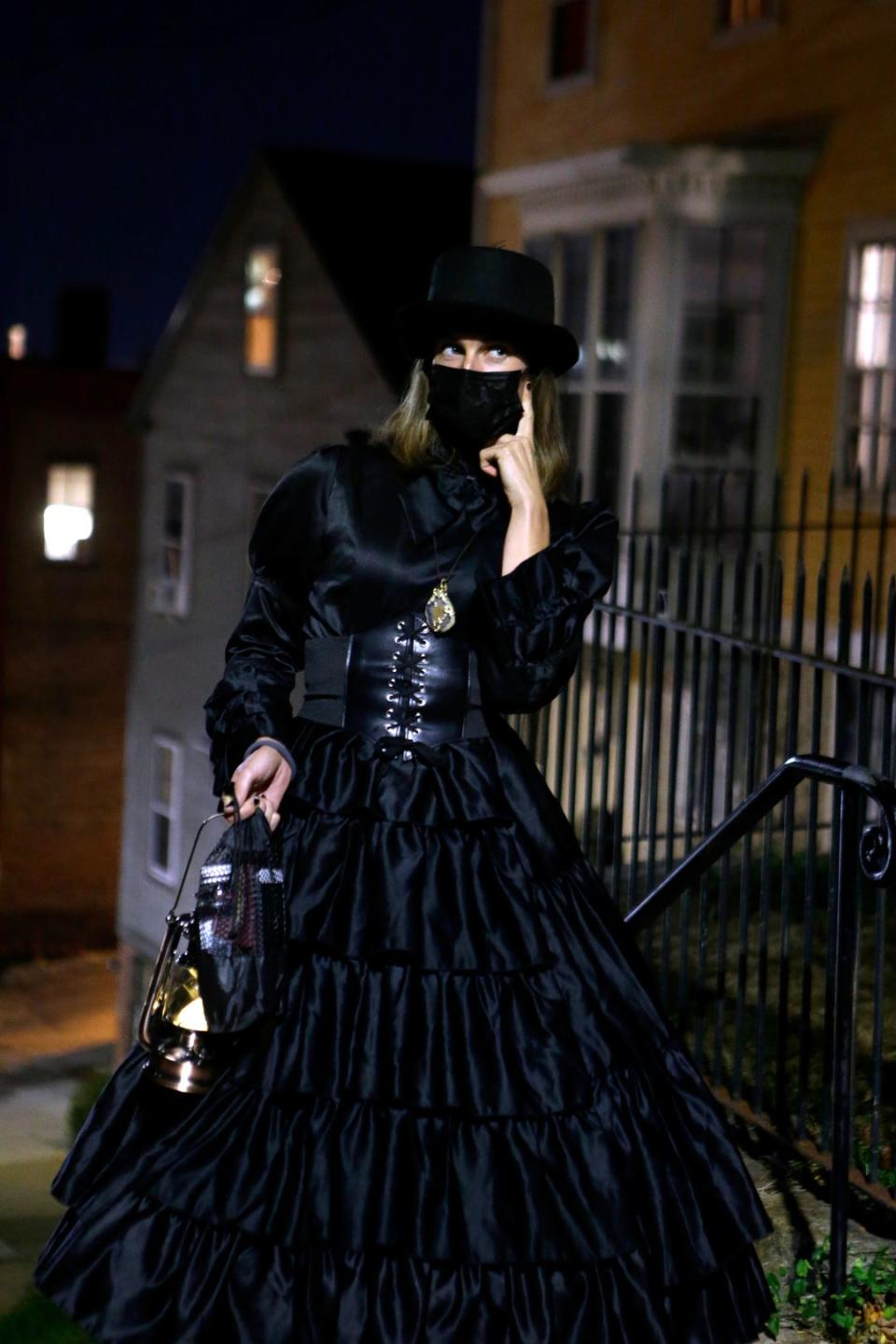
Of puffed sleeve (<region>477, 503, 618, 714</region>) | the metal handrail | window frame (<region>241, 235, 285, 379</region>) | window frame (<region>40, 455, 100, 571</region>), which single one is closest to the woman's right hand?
puffed sleeve (<region>477, 503, 618, 714</region>)

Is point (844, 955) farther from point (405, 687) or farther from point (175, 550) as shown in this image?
point (175, 550)

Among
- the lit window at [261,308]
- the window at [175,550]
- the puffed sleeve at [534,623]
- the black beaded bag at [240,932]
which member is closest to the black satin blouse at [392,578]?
the puffed sleeve at [534,623]

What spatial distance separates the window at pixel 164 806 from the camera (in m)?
22.9

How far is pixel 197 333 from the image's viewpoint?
22.0 meters

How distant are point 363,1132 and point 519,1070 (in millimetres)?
298

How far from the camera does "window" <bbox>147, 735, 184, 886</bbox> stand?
22.9 metres

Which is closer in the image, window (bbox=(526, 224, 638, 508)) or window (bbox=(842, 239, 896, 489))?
window (bbox=(842, 239, 896, 489))

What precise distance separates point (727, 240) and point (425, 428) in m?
10.2

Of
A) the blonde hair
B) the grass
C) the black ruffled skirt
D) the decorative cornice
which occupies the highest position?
the decorative cornice

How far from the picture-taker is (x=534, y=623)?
3.41 m

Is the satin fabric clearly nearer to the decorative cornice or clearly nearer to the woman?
the woman

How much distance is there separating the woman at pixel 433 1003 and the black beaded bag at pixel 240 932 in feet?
0.34

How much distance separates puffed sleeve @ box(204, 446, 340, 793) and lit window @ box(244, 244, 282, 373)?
16655 mm

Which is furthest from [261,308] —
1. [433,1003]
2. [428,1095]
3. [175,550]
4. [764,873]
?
[428,1095]
